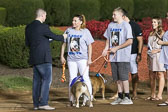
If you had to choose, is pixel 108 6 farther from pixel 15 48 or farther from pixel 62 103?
pixel 62 103

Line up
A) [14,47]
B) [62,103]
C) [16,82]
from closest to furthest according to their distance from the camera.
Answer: [62,103] < [16,82] < [14,47]

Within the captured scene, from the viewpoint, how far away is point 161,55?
1032 cm

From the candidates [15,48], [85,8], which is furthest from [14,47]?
[85,8]

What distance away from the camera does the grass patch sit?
12.1 m

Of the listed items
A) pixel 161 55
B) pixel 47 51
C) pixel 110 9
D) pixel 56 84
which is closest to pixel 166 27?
pixel 110 9

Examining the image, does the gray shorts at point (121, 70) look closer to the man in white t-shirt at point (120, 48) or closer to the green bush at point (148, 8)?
the man in white t-shirt at point (120, 48)

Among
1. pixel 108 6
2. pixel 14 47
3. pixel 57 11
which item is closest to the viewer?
pixel 14 47

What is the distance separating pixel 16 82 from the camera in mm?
12609

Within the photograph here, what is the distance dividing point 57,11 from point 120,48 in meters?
11.0

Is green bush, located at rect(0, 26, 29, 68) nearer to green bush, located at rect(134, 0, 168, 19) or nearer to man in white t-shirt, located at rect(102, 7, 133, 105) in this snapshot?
man in white t-shirt, located at rect(102, 7, 133, 105)

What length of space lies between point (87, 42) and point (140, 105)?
57.5 inches

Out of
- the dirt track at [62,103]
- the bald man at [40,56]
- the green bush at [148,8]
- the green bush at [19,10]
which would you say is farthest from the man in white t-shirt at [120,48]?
the green bush at [148,8]

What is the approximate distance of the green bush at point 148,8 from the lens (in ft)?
76.6

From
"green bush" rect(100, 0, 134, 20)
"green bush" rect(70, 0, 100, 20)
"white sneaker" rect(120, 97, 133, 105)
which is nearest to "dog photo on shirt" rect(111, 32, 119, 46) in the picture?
"white sneaker" rect(120, 97, 133, 105)
